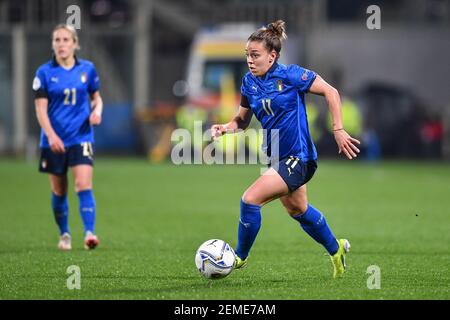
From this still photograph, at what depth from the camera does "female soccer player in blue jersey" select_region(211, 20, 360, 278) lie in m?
8.20

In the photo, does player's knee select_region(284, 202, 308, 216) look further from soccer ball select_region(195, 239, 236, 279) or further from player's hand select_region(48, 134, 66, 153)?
player's hand select_region(48, 134, 66, 153)

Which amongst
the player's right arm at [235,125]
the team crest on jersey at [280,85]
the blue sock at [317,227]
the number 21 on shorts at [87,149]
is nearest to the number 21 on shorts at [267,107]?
the team crest on jersey at [280,85]

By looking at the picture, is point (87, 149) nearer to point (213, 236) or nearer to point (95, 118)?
point (95, 118)

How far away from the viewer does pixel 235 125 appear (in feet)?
28.6

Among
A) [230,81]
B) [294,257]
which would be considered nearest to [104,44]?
[230,81]

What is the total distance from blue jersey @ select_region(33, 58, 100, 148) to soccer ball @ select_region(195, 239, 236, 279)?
284cm

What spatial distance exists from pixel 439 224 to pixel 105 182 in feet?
27.7

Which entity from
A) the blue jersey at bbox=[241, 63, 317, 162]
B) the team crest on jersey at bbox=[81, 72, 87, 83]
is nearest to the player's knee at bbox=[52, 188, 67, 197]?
the team crest on jersey at bbox=[81, 72, 87, 83]

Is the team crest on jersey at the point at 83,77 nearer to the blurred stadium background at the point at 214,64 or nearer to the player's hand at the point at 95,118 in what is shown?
the player's hand at the point at 95,118

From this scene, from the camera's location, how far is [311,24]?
106 feet

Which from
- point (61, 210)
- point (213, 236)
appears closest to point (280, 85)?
point (61, 210)

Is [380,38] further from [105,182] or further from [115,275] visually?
[115,275]

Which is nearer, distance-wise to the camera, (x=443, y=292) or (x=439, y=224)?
(x=443, y=292)

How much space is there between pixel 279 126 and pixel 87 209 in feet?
9.70
